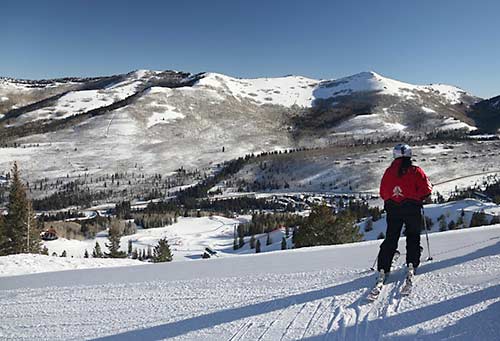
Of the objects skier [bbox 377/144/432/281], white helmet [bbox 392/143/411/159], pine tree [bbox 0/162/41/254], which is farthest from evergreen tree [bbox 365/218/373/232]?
white helmet [bbox 392/143/411/159]

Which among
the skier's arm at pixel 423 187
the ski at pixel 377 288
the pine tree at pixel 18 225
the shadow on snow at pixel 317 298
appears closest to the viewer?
the shadow on snow at pixel 317 298

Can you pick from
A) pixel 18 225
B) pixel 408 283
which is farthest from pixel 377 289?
pixel 18 225

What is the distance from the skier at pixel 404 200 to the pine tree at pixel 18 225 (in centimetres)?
3443

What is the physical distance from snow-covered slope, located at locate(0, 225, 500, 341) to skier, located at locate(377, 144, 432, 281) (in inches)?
20.0

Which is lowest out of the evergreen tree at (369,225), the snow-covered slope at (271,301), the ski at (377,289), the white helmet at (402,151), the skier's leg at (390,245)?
the evergreen tree at (369,225)

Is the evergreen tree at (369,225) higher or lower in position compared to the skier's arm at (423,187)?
lower

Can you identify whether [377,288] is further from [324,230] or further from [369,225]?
[369,225]

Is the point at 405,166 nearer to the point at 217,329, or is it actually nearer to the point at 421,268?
the point at 421,268

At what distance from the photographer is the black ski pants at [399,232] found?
801cm

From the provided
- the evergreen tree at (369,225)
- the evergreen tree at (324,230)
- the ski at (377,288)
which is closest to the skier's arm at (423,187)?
the ski at (377,288)

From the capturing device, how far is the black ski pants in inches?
315

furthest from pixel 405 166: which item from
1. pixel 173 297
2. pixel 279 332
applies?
pixel 173 297

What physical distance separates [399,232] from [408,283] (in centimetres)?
94

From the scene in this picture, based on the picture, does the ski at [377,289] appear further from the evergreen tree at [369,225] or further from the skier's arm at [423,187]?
the evergreen tree at [369,225]
